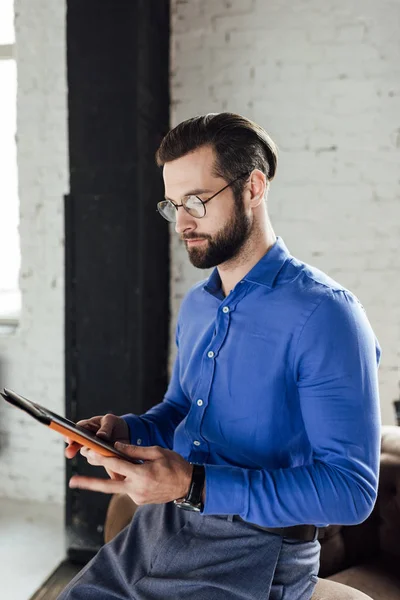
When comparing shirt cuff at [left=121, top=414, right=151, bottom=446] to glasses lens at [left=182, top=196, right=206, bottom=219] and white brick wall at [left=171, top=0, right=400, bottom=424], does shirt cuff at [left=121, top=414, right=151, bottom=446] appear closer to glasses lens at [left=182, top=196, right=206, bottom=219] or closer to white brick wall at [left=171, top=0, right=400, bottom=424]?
glasses lens at [left=182, top=196, right=206, bottom=219]

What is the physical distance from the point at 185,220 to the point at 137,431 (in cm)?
53

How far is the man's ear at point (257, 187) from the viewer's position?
122 centimetres


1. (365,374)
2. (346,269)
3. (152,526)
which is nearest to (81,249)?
(346,269)

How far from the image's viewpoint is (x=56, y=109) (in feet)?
9.08

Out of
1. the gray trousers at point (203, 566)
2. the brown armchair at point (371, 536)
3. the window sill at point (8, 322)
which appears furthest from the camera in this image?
the window sill at point (8, 322)

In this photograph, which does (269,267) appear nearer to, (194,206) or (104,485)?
(194,206)

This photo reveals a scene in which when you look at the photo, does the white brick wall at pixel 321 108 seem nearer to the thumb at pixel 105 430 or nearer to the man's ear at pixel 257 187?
the man's ear at pixel 257 187

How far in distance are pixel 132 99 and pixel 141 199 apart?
385 millimetres

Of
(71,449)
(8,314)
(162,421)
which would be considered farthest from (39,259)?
(71,449)

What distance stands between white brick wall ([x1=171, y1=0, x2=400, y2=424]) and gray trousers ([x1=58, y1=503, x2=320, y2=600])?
149 cm

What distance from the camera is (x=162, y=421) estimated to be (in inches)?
56.3

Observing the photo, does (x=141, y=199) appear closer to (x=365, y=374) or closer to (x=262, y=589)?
(x=365, y=374)

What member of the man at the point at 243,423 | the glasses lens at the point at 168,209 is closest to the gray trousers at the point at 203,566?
the man at the point at 243,423

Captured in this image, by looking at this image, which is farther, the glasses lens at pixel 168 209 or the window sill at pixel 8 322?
the window sill at pixel 8 322
